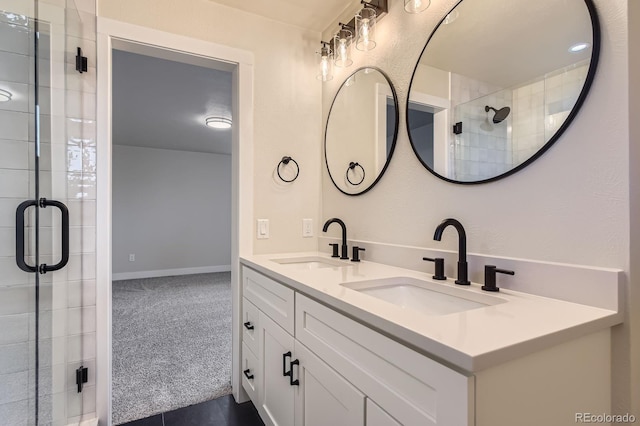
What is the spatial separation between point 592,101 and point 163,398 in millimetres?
2401

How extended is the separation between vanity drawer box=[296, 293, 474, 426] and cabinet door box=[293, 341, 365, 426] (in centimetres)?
4

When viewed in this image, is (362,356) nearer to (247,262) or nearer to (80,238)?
(247,262)

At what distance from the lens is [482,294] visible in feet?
3.26

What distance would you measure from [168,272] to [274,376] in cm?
496

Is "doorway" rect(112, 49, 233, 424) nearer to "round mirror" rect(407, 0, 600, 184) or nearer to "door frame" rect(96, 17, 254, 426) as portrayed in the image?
"door frame" rect(96, 17, 254, 426)

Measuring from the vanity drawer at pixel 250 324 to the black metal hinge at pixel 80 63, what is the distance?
Result: 1433 millimetres

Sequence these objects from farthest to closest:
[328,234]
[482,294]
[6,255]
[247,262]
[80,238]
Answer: [328,234] → [247,262] → [80,238] → [6,255] → [482,294]

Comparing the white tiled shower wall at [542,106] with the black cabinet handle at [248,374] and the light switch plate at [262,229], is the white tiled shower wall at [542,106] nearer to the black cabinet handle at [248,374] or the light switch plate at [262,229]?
the light switch plate at [262,229]

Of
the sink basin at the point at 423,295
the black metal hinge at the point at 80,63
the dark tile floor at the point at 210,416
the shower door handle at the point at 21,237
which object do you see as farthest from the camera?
the dark tile floor at the point at 210,416

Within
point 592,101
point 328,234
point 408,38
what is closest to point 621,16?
point 592,101

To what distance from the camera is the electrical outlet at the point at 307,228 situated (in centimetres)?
211

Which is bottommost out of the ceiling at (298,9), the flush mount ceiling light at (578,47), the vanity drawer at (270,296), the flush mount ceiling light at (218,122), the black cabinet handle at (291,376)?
the black cabinet handle at (291,376)

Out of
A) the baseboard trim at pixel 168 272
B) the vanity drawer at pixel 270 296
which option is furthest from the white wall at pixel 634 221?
the baseboard trim at pixel 168 272

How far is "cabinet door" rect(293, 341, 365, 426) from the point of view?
2.89 feet
